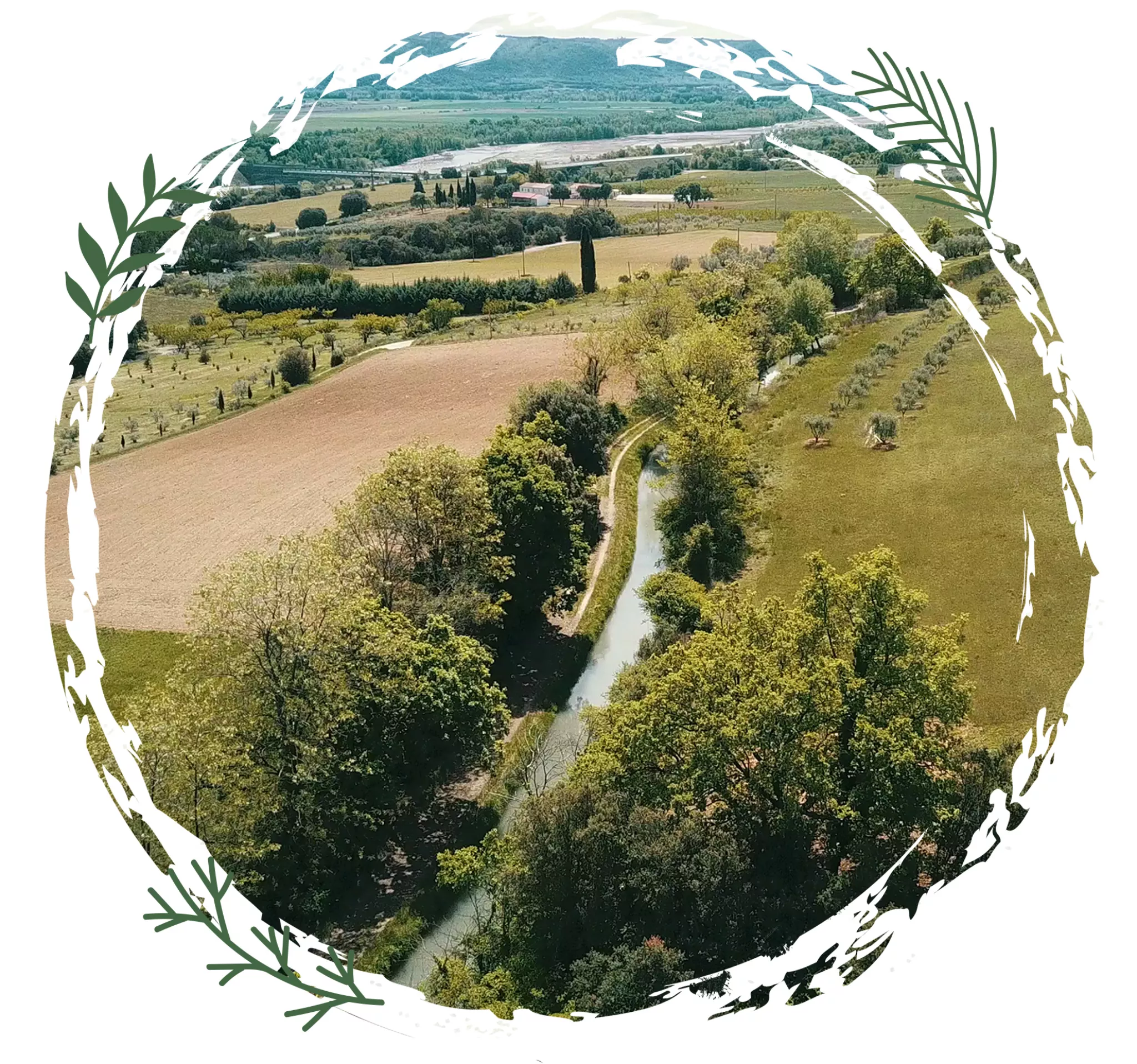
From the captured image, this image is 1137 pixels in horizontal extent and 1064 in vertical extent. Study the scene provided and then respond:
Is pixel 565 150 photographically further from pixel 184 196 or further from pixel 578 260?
pixel 184 196

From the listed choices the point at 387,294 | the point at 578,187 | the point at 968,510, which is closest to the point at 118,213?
the point at 968,510

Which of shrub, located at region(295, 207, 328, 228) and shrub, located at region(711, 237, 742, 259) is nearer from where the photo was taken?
shrub, located at region(295, 207, 328, 228)

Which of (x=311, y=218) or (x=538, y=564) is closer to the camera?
(x=311, y=218)

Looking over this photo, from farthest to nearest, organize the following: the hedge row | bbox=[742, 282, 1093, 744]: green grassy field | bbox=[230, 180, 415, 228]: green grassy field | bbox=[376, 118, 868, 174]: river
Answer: the hedge row < bbox=[230, 180, 415, 228]: green grassy field < bbox=[376, 118, 868, 174]: river < bbox=[742, 282, 1093, 744]: green grassy field

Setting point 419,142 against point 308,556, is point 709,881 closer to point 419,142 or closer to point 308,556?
point 308,556

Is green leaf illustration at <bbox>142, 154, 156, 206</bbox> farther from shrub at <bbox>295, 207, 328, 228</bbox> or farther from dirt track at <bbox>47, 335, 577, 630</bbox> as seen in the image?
shrub at <bbox>295, 207, 328, 228</bbox>

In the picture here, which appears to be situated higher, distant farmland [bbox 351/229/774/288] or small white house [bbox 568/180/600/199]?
small white house [bbox 568/180/600/199]

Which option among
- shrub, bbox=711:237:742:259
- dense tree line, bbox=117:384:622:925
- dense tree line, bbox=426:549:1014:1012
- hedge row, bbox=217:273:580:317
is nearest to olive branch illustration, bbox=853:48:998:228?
dense tree line, bbox=426:549:1014:1012

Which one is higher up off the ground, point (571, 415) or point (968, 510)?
point (571, 415)

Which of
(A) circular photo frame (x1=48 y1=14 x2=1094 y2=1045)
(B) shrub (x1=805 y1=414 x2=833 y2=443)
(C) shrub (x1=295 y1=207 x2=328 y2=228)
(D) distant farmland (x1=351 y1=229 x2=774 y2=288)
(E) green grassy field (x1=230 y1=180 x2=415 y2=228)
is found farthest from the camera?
(D) distant farmland (x1=351 y1=229 x2=774 y2=288)
